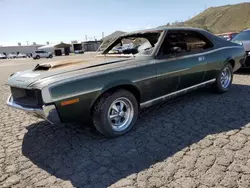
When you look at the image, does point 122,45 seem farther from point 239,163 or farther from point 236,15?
point 236,15

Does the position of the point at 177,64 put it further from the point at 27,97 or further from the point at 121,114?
the point at 27,97

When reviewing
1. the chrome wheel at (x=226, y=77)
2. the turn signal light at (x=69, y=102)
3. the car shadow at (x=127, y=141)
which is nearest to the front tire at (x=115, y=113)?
the car shadow at (x=127, y=141)

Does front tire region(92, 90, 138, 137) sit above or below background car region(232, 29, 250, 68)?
below

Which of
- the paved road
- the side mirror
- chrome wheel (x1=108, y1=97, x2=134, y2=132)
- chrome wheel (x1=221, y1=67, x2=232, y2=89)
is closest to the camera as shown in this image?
the paved road

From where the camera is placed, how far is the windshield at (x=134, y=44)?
4277 mm

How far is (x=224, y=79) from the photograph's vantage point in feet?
18.0

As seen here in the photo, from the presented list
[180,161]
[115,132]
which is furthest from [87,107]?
[180,161]

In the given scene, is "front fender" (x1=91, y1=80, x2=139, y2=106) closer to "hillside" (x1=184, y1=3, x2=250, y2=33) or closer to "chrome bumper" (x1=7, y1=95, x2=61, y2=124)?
"chrome bumper" (x1=7, y1=95, x2=61, y2=124)

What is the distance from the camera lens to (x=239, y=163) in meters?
2.62

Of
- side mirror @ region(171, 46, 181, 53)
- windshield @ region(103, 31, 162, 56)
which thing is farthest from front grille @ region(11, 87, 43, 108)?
side mirror @ region(171, 46, 181, 53)

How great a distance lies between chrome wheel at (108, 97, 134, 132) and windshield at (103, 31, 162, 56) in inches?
38.5

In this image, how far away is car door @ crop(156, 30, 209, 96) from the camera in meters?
3.90

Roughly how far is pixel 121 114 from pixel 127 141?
446mm

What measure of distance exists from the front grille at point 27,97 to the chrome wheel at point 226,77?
415 centimetres
